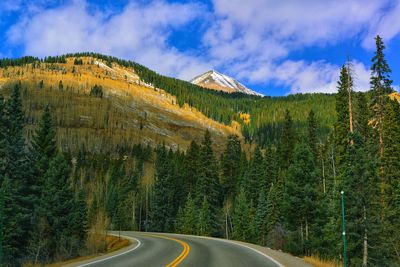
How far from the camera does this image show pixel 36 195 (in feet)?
108

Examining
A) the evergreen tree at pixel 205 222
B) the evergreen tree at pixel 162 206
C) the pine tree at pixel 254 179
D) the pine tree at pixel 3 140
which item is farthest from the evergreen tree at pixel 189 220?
the pine tree at pixel 3 140

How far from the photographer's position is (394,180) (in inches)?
1310

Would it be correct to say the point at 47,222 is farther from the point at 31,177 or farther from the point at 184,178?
the point at 184,178

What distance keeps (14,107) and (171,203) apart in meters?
41.8

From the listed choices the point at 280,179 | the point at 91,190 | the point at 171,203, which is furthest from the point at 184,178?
the point at 91,190

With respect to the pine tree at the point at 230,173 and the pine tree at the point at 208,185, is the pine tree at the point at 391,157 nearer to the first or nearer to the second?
the pine tree at the point at 208,185

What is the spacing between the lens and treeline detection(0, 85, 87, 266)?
1160 inches

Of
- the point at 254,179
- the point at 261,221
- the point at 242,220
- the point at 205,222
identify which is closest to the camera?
the point at 261,221

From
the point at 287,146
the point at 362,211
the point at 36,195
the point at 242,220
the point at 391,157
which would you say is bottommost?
the point at 242,220

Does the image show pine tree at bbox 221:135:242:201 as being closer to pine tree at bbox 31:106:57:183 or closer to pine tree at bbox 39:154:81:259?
pine tree at bbox 31:106:57:183

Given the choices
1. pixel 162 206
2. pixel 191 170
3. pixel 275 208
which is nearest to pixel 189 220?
pixel 162 206

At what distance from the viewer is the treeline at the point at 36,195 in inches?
1160

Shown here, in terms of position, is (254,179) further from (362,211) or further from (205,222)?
(362,211)

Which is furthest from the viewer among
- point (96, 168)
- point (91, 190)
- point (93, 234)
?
point (96, 168)
